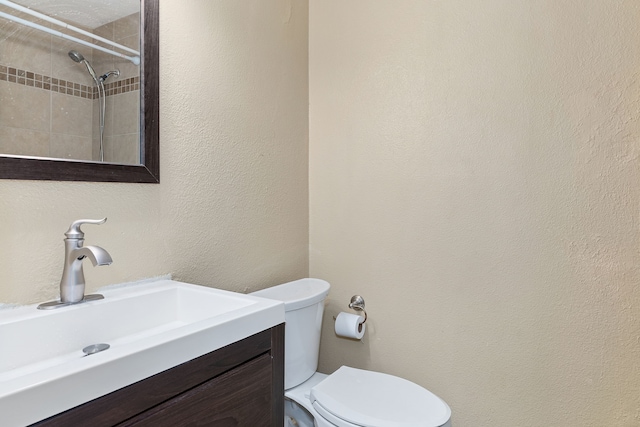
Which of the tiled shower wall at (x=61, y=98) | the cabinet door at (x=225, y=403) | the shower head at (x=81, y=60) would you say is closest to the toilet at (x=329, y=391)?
the cabinet door at (x=225, y=403)

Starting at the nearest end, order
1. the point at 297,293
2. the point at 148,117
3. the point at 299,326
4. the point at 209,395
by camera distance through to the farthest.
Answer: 1. the point at 209,395
2. the point at 148,117
3. the point at 299,326
4. the point at 297,293

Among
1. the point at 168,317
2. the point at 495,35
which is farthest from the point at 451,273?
the point at 168,317

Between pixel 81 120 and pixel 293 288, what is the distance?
3.06 feet

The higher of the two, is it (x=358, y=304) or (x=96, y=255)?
(x=96, y=255)

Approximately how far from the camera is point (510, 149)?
1374 millimetres

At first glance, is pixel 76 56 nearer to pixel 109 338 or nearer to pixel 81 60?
pixel 81 60

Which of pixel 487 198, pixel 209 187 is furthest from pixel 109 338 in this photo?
pixel 487 198

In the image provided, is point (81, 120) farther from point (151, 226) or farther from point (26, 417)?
point (26, 417)

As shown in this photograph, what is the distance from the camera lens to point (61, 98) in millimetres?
1007

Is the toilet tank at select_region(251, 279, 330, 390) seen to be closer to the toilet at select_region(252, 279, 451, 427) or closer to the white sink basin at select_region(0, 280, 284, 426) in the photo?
the toilet at select_region(252, 279, 451, 427)

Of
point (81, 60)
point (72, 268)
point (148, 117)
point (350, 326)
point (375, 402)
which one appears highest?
point (81, 60)

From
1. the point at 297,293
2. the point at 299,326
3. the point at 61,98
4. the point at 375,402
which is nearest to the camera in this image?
the point at 61,98

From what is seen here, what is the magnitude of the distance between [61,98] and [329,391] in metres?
1.17

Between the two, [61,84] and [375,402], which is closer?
[61,84]
